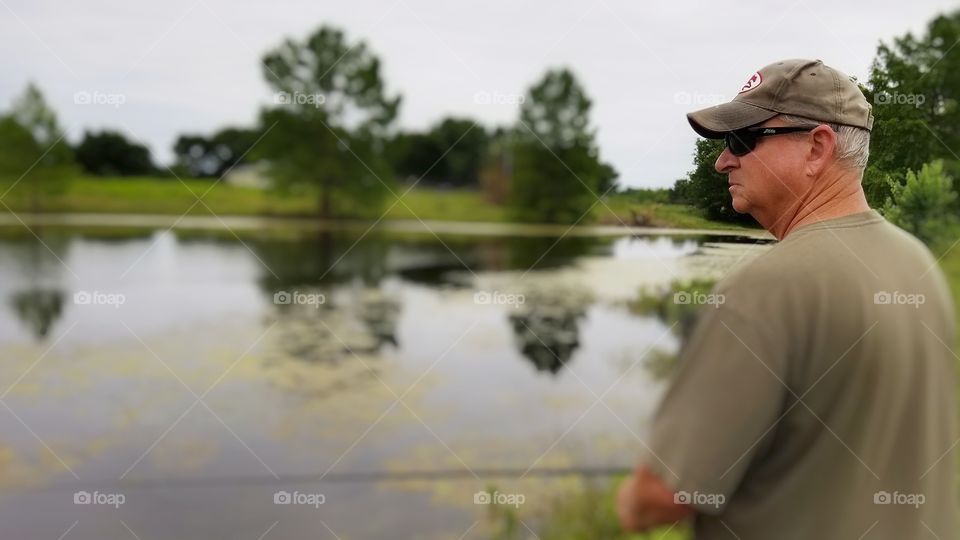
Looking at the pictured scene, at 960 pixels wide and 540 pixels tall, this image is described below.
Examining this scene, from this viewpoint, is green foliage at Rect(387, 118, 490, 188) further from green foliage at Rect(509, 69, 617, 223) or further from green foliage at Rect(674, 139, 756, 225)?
green foliage at Rect(674, 139, 756, 225)

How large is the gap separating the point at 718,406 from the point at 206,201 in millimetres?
16998

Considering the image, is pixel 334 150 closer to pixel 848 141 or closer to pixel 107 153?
pixel 107 153

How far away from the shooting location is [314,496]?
6266mm

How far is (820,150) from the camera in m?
0.85

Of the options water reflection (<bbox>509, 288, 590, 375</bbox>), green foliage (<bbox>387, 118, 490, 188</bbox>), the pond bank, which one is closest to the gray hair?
water reflection (<bbox>509, 288, 590, 375</bbox>)

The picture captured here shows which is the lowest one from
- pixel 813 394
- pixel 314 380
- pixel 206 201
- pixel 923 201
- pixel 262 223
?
pixel 314 380

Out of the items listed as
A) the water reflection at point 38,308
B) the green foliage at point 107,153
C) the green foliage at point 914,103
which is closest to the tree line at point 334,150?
the green foliage at point 107,153

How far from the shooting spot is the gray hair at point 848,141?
843mm

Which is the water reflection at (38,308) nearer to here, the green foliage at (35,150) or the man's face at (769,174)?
the green foliage at (35,150)

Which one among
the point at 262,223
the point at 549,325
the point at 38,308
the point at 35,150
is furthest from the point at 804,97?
the point at 262,223

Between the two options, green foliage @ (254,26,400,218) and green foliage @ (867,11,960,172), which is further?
green foliage @ (254,26,400,218)

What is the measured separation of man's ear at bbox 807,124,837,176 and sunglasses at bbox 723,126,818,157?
12mm

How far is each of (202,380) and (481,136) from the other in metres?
8.15

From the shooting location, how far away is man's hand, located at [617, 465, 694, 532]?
78 cm
